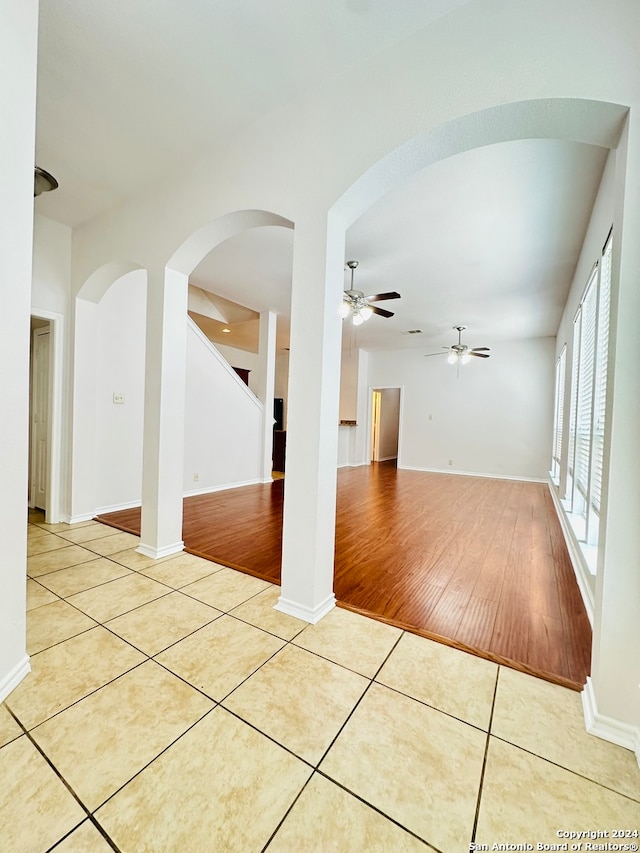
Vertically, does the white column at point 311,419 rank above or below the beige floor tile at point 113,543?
above

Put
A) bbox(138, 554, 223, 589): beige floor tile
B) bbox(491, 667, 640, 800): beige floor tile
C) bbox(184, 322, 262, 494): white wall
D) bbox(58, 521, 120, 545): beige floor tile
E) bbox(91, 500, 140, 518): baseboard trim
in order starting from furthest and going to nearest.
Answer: bbox(184, 322, 262, 494): white wall
bbox(91, 500, 140, 518): baseboard trim
bbox(58, 521, 120, 545): beige floor tile
bbox(138, 554, 223, 589): beige floor tile
bbox(491, 667, 640, 800): beige floor tile

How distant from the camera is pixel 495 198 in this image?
2783 mm

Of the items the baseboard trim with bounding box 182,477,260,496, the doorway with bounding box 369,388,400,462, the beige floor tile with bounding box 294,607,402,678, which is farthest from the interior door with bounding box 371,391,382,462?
the beige floor tile with bounding box 294,607,402,678

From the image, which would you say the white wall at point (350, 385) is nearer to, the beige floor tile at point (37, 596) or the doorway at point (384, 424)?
the doorway at point (384, 424)

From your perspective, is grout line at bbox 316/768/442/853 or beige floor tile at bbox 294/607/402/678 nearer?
grout line at bbox 316/768/442/853

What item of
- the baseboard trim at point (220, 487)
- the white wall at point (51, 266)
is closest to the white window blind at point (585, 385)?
the baseboard trim at point (220, 487)

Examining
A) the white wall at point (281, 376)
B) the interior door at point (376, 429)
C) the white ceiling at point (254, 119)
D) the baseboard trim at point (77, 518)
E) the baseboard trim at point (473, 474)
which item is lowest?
the baseboard trim at point (473, 474)

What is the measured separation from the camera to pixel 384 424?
33.7 feet

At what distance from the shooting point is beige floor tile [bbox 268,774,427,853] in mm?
901

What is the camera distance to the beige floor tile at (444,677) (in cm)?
137

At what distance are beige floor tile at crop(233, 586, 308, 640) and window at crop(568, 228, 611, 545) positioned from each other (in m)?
1.66

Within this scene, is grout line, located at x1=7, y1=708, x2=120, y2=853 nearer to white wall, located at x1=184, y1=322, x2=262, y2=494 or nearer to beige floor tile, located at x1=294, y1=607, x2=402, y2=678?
beige floor tile, located at x1=294, y1=607, x2=402, y2=678

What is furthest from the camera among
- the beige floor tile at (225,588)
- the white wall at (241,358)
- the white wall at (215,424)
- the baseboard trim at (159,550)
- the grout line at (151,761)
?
the white wall at (241,358)

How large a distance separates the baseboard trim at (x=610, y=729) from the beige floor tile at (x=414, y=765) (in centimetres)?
43
